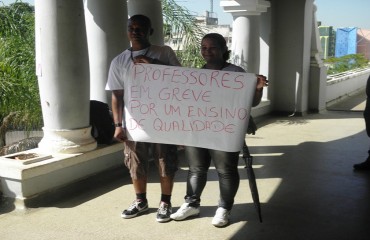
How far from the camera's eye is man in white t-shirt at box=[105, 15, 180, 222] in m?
3.42

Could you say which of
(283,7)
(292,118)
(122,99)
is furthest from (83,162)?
(283,7)

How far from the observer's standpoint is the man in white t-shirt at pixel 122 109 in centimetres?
342

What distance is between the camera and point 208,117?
3410 millimetres

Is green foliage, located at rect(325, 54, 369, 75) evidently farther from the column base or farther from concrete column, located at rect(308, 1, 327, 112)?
the column base

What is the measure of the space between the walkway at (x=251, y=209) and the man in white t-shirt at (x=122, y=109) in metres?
0.24

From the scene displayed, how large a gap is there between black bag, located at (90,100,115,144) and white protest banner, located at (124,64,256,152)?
4.86ft

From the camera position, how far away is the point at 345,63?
61.3 ft

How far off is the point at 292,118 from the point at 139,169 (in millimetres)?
7193

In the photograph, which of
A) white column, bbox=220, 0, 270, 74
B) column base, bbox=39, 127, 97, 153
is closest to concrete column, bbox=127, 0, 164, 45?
column base, bbox=39, 127, 97, 153

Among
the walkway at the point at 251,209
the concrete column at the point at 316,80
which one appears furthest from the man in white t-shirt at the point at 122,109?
the concrete column at the point at 316,80

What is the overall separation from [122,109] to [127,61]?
0.43 m

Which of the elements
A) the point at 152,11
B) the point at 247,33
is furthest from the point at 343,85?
the point at 152,11

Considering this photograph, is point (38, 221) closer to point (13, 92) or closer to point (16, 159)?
point (16, 159)

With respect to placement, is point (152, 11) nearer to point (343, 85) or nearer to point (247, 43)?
point (247, 43)
